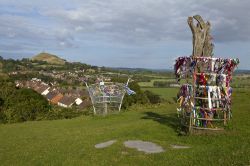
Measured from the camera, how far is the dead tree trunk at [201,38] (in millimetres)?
16969

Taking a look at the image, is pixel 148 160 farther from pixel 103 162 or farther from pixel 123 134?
pixel 123 134

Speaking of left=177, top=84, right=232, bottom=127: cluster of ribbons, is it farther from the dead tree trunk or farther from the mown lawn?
the dead tree trunk

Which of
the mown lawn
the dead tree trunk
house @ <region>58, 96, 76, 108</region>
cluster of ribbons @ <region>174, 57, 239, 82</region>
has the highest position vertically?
the dead tree trunk

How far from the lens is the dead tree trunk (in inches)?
668

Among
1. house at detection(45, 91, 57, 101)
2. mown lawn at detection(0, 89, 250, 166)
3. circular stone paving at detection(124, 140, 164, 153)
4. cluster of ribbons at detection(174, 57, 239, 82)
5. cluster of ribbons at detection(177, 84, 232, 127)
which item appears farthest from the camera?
house at detection(45, 91, 57, 101)

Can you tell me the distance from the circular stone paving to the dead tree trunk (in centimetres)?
512

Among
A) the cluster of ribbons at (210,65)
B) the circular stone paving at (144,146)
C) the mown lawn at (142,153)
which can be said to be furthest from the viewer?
the cluster of ribbons at (210,65)

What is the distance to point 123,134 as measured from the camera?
1789 centimetres

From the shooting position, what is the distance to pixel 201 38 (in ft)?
55.8

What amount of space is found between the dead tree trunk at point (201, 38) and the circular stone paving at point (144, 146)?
5121 millimetres

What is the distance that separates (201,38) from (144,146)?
612 cm

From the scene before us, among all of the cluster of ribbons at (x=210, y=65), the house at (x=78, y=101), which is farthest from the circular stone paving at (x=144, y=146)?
the house at (x=78, y=101)

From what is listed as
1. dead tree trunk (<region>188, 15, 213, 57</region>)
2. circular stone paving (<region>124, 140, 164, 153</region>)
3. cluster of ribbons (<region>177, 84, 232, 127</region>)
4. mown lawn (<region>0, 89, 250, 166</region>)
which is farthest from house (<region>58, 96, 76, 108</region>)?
circular stone paving (<region>124, 140, 164, 153</region>)

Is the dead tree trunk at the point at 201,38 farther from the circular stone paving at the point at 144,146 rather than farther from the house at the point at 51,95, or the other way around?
the house at the point at 51,95
